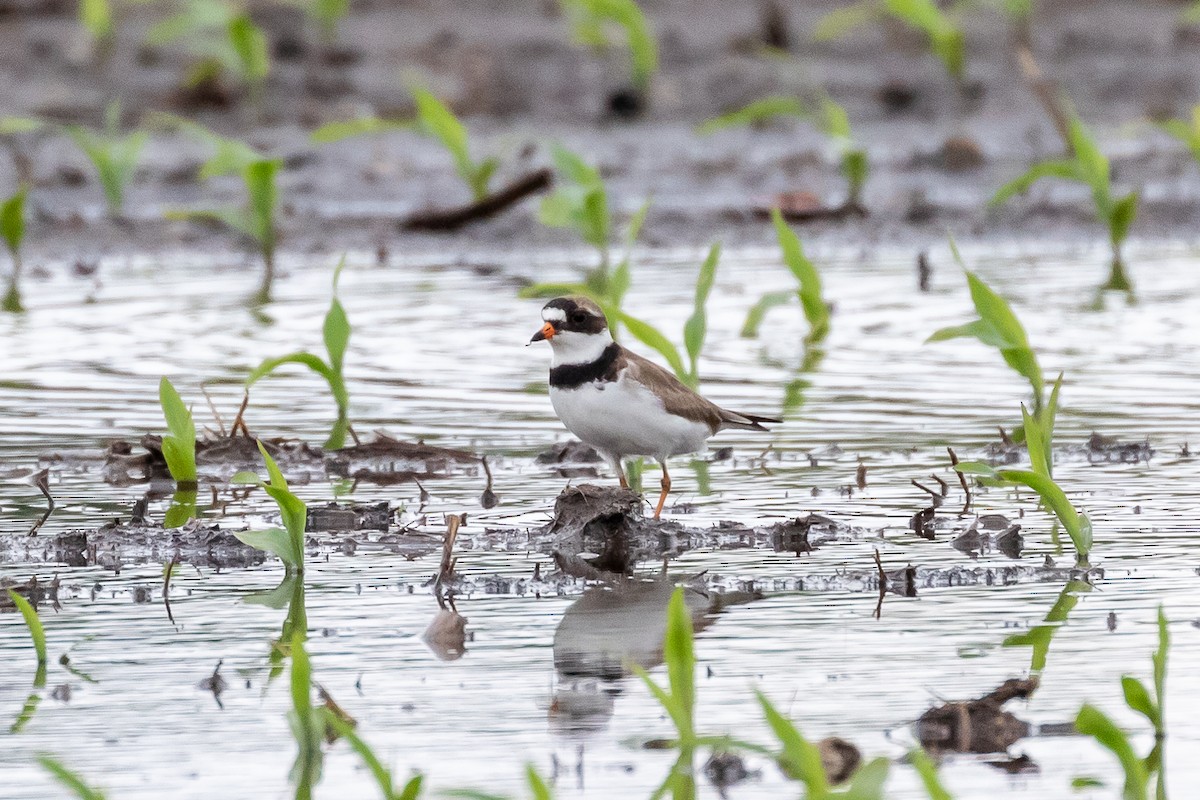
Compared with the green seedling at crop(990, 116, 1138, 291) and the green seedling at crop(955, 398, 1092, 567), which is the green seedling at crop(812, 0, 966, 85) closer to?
the green seedling at crop(990, 116, 1138, 291)

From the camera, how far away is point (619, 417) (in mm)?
5766

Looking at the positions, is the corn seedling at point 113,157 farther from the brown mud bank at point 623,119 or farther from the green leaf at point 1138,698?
the green leaf at point 1138,698

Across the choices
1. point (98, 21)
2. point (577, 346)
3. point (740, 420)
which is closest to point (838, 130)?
point (740, 420)

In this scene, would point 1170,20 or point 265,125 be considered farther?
point 1170,20

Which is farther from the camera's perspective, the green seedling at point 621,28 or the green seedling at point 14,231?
the green seedling at point 621,28

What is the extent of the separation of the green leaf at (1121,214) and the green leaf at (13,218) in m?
5.45

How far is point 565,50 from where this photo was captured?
16672 mm

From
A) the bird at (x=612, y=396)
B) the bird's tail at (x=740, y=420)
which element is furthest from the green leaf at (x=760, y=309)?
the bird at (x=612, y=396)

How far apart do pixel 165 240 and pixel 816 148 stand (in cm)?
508

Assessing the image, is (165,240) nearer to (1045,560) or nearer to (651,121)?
(651,121)

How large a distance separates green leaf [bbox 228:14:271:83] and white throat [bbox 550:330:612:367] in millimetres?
8087

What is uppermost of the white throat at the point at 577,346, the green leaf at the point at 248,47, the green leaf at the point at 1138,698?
the green leaf at the point at 248,47

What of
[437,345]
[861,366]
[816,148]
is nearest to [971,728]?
[861,366]

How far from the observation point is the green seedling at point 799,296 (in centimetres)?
795
